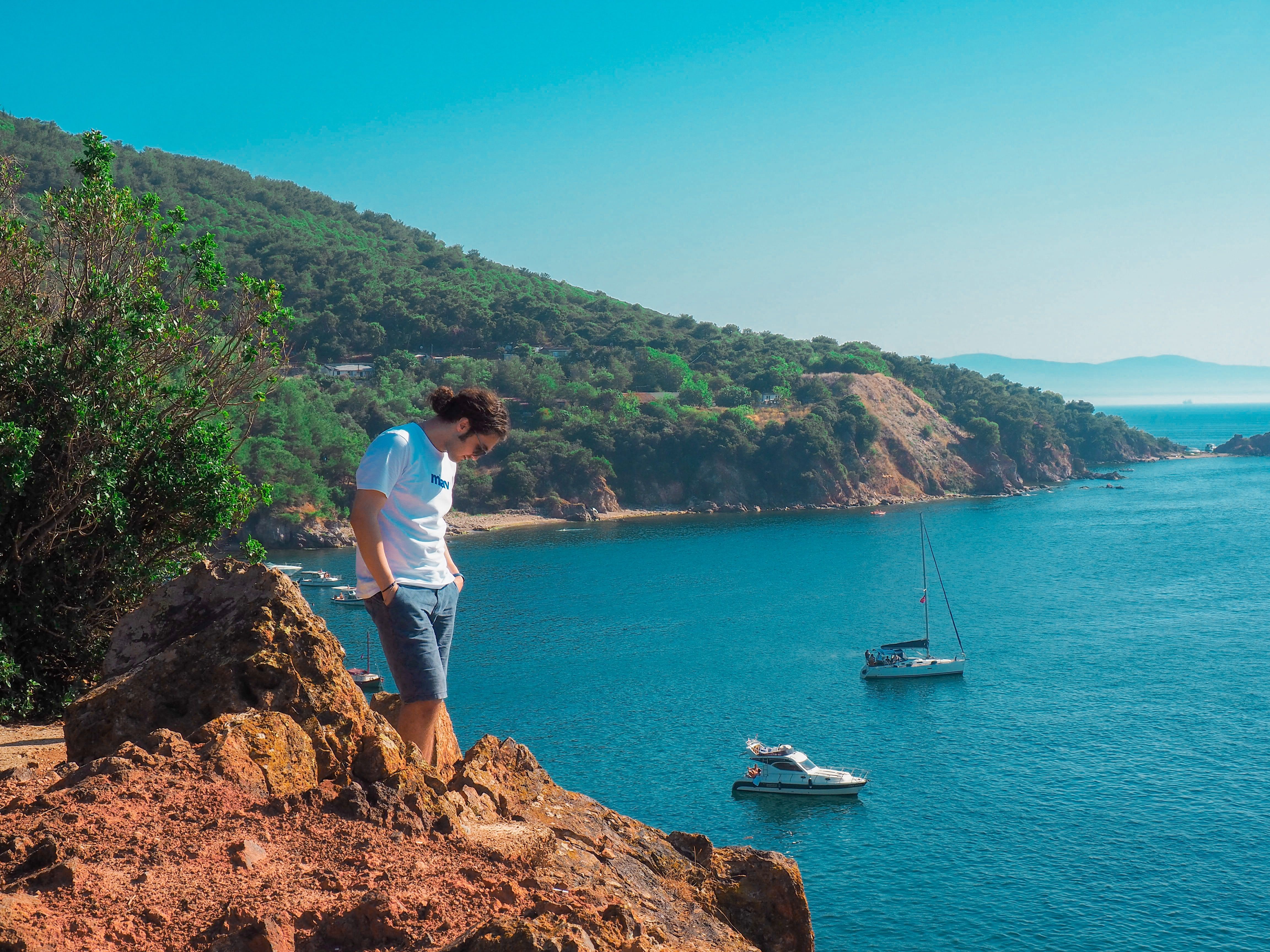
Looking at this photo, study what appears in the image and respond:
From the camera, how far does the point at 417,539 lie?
500 cm

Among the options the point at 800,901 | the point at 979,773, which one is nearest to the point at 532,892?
the point at 800,901

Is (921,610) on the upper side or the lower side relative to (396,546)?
lower

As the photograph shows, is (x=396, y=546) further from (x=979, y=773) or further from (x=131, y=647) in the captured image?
(x=979, y=773)

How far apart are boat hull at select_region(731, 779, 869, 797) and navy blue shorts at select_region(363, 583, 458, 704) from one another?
1063 inches

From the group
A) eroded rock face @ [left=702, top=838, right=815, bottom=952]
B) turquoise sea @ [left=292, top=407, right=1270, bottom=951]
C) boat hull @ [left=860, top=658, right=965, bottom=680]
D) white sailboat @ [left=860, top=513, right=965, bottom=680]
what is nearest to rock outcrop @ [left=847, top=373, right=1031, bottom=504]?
turquoise sea @ [left=292, top=407, right=1270, bottom=951]

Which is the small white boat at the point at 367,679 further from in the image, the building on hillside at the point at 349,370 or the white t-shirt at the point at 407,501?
the building on hillside at the point at 349,370

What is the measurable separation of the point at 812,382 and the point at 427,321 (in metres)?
43.3

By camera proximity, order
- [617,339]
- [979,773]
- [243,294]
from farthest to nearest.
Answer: [617,339] < [979,773] < [243,294]

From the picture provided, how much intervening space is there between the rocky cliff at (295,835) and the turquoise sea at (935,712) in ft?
63.5

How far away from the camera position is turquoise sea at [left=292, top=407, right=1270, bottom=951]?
24.4 meters

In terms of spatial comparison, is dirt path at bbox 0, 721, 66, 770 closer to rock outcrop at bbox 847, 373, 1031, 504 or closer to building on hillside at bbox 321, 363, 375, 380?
building on hillside at bbox 321, 363, 375, 380

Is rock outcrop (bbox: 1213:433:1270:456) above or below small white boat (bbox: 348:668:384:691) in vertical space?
above

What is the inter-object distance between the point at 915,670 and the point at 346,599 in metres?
30.8

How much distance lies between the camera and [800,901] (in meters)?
5.78
